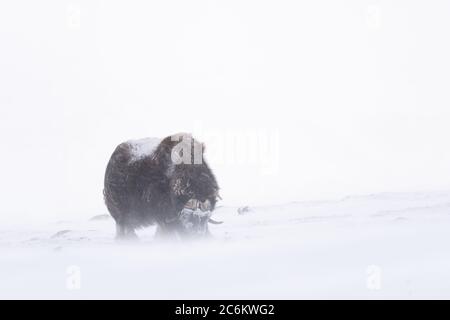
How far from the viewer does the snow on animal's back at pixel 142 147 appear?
12.7 meters

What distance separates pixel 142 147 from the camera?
42.7 feet

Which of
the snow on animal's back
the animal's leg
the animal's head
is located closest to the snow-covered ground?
the animal's leg

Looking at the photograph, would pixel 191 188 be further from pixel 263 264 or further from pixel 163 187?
pixel 263 264

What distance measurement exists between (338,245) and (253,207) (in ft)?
32.1

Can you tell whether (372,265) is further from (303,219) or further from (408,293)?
(303,219)

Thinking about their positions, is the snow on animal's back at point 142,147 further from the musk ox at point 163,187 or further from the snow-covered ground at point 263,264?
the snow-covered ground at point 263,264

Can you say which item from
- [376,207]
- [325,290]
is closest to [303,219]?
[376,207]

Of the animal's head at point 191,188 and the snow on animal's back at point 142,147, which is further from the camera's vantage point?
the snow on animal's back at point 142,147

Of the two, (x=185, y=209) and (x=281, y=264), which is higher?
(x=185, y=209)

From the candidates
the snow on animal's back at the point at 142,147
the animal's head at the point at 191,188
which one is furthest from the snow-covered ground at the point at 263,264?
the snow on animal's back at the point at 142,147

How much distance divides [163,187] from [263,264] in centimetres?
364

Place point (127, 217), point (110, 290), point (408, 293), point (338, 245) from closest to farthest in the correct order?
point (408, 293) < point (110, 290) < point (338, 245) < point (127, 217)
